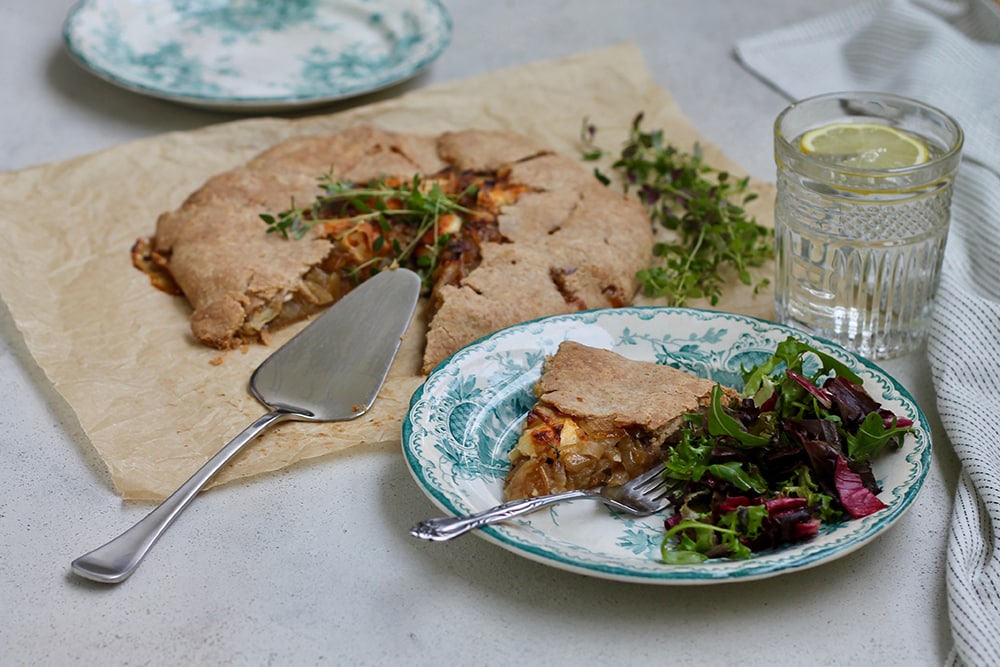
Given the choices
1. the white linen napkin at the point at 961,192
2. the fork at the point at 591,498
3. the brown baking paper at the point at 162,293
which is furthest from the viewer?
the brown baking paper at the point at 162,293

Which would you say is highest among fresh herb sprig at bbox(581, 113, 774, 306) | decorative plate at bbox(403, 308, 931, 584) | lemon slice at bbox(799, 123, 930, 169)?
lemon slice at bbox(799, 123, 930, 169)

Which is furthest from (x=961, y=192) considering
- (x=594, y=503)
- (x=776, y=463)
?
(x=594, y=503)

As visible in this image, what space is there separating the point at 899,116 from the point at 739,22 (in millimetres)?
2301

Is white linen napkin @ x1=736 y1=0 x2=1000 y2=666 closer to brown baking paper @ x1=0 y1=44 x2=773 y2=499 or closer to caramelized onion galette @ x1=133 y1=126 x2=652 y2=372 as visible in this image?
brown baking paper @ x1=0 y1=44 x2=773 y2=499

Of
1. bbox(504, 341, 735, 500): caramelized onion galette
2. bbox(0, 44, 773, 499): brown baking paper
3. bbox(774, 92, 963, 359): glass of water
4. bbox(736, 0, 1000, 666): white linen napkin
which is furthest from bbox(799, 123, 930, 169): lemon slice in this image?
bbox(504, 341, 735, 500): caramelized onion galette

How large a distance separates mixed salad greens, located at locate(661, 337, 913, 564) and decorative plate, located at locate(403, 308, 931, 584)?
45mm

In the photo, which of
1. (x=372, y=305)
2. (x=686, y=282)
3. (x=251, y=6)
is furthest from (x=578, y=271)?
(x=251, y=6)

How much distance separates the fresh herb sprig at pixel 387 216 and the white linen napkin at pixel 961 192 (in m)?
1.52

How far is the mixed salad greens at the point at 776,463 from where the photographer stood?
233 cm

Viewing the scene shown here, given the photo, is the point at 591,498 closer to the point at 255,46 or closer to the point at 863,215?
the point at 863,215

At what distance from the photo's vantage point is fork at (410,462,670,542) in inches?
88.0

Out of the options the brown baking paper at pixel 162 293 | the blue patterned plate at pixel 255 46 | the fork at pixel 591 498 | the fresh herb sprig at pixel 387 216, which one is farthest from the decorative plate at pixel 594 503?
the blue patterned plate at pixel 255 46

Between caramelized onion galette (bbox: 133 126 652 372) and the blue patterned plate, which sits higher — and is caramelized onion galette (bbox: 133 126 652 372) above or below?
below

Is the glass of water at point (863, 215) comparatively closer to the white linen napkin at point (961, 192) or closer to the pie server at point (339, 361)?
the white linen napkin at point (961, 192)
